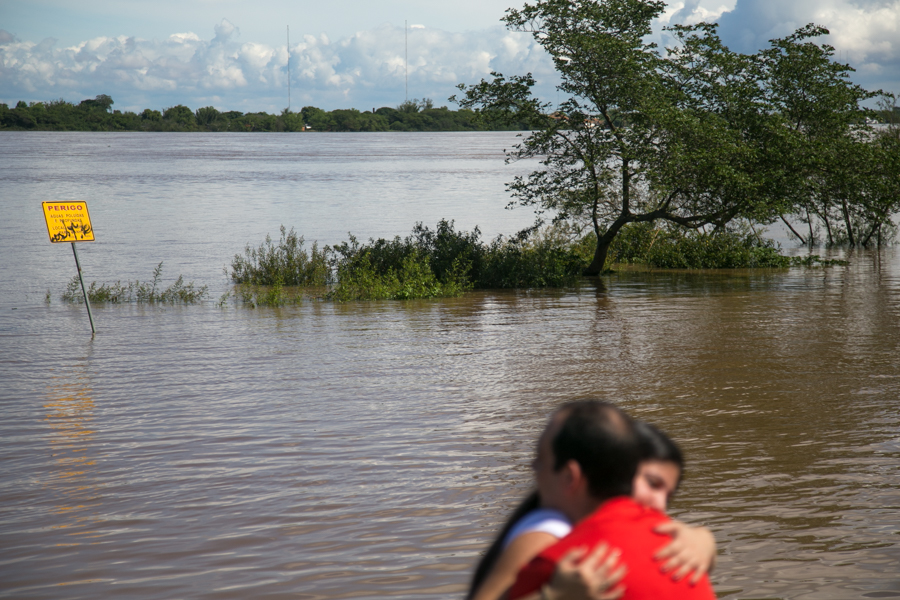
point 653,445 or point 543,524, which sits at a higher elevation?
point 653,445

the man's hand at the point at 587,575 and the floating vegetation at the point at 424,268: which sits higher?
the floating vegetation at the point at 424,268

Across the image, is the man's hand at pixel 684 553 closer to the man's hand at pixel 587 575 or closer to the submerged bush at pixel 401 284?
the man's hand at pixel 587 575

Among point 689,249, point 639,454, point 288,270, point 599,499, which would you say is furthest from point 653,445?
point 689,249

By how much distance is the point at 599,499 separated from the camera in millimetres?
1670

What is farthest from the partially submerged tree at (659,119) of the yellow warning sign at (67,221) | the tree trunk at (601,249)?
the yellow warning sign at (67,221)

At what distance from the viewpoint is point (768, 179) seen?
18.8 m

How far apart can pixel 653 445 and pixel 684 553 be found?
0.75 feet

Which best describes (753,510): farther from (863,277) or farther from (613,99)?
(863,277)

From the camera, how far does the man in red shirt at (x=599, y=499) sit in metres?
1.53

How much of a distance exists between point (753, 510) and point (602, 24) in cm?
1605

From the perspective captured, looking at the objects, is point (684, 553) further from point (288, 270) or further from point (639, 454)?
point (288, 270)

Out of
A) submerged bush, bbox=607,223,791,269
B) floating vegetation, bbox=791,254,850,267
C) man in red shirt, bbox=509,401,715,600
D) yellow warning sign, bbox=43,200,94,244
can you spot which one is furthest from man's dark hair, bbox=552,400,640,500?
floating vegetation, bbox=791,254,850,267

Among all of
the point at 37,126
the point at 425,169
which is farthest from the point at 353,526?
the point at 37,126

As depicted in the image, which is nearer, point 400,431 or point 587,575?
point 587,575
